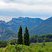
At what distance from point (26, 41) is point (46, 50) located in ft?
268

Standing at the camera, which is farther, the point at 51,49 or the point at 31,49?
the point at 31,49

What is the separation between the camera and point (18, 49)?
752 inches

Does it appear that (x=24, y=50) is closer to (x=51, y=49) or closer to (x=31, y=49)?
(x=31, y=49)

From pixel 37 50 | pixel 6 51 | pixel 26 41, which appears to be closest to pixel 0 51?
pixel 6 51

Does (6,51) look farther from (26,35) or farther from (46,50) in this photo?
(26,35)

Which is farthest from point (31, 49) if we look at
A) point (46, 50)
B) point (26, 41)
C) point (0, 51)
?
point (26, 41)

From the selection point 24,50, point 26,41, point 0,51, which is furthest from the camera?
point 26,41

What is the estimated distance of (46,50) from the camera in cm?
1747

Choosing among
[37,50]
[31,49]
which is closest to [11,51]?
[31,49]

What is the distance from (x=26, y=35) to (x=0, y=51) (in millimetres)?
81649

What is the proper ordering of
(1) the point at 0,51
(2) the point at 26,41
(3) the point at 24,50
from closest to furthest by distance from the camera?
(3) the point at 24,50, (1) the point at 0,51, (2) the point at 26,41

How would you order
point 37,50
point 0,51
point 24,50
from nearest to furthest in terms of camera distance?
point 37,50 < point 24,50 < point 0,51

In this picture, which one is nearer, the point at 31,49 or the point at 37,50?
the point at 37,50

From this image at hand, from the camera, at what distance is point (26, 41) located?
98938 millimetres
